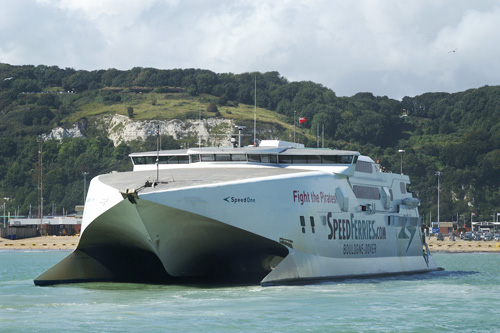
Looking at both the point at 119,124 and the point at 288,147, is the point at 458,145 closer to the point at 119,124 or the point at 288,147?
the point at 119,124

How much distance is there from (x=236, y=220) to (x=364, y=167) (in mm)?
10764

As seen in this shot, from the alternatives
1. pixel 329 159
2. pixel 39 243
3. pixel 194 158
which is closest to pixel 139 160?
pixel 194 158

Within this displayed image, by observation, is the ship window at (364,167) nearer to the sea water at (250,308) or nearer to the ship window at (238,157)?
the ship window at (238,157)

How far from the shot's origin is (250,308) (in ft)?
92.9

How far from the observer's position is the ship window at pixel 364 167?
40.8 meters

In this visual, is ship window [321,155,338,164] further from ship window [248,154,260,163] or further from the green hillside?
the green hillside

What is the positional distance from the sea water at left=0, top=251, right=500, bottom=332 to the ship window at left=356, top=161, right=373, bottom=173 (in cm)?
565

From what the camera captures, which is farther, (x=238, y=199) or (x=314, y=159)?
(x=314, y=159)

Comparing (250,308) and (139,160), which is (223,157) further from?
(250,308)

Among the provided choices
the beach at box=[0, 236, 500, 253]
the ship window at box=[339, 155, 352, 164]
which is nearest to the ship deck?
the ship window at box=[339, 155, 352, 164]

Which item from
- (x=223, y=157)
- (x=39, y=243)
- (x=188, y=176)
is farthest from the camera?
(x=39, y=243)

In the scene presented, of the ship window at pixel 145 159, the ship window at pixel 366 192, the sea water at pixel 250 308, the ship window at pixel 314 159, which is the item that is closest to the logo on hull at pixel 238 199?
the sea water at pixel 250 308

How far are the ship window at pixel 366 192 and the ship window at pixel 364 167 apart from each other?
0.79 meters

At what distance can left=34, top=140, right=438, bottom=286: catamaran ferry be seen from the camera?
105 ft
